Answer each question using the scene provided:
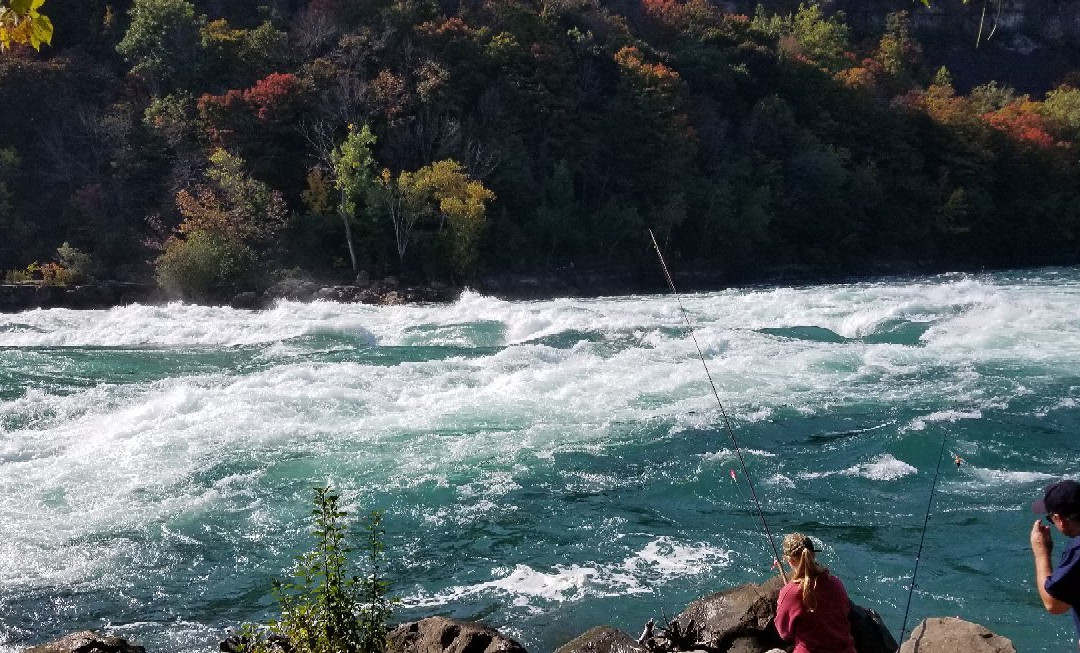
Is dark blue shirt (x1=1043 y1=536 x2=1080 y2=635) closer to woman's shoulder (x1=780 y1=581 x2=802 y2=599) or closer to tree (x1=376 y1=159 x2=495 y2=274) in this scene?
woman's shoulder (x1=780 y1=581 x2=802 y2=599)

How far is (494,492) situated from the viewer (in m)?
12.0

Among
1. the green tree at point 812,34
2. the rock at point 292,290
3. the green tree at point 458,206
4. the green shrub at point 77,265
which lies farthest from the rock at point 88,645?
the green tree at point 812,34

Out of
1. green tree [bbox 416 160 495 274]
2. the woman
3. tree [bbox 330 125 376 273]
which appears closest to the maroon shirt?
the woman

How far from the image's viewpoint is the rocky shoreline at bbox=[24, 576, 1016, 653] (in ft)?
22.3

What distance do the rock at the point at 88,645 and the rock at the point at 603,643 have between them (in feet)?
11.3

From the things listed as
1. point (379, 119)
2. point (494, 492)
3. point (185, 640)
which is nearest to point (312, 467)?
point (494, 492)

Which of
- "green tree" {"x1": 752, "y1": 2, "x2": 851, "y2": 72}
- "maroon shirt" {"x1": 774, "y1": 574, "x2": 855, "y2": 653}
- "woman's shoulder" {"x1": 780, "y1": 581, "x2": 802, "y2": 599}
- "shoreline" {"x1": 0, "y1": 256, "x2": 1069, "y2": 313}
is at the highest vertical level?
"green tree" {"x1": 752, "y1": 2, "x2": 851, "y2": 72}

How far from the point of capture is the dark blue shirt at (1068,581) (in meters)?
4.27

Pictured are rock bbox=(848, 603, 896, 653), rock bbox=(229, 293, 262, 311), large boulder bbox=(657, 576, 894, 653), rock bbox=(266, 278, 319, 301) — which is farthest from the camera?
rock bbox=(266, 278, 319, 301)

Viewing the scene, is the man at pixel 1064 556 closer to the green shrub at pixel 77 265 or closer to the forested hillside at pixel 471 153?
the forested hillside at pixel 471 153

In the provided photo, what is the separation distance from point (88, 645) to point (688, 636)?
4653mm

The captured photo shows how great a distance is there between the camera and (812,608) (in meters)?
5.34

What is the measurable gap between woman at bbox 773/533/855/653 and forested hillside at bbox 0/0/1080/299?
96.4ft

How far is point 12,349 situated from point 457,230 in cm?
1641
